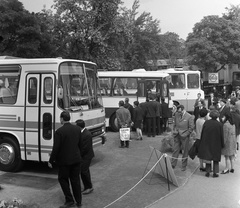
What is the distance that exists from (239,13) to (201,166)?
3341cm

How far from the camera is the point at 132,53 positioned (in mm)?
33344

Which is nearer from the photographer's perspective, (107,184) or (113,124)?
(107,184)

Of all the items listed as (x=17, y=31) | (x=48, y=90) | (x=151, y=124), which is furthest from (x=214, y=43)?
(x=48, y=90)

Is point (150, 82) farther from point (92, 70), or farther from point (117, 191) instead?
point (117, 191)

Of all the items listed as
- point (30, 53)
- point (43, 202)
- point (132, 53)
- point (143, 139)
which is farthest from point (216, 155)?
point (132, 53)

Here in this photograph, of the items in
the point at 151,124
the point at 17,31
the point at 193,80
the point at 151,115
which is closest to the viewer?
the point at 151,115

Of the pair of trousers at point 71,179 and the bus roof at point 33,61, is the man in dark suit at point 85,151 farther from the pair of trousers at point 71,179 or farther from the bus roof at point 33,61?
the bus roof at point 33,61

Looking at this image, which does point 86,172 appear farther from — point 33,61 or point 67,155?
point 33,61

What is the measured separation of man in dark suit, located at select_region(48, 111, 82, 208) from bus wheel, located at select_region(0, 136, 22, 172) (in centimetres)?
297

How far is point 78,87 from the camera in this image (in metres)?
8.86

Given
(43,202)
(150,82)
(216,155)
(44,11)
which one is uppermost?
(44,11)

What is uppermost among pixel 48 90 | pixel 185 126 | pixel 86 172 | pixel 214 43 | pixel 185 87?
pixel 214 43

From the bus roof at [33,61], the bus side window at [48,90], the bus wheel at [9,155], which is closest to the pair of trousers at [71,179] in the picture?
the bus side window at [48,90]

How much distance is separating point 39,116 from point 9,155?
1438 millimetres
